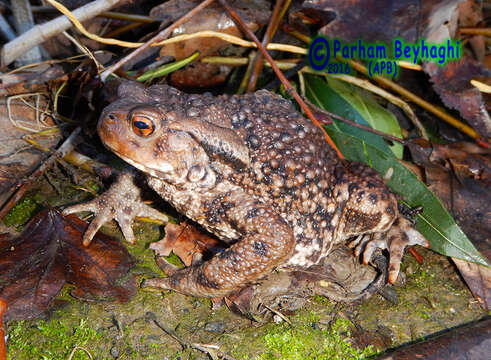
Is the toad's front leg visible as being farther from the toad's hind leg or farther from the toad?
the toad's hind leg

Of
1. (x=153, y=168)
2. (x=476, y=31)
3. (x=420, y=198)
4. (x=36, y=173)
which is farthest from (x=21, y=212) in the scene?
(x=476, y=31)

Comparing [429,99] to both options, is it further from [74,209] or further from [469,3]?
[74,209]

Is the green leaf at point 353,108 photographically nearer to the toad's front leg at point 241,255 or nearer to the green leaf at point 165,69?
the green leaf at point 165,69

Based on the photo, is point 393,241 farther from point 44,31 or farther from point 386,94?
point 44,31

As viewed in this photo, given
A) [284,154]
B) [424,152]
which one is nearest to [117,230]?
[284,154]

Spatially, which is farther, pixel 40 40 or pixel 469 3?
pixel 469 3

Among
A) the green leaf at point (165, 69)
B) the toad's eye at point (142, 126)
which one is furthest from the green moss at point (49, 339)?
the green leaf at point (165, 69)
